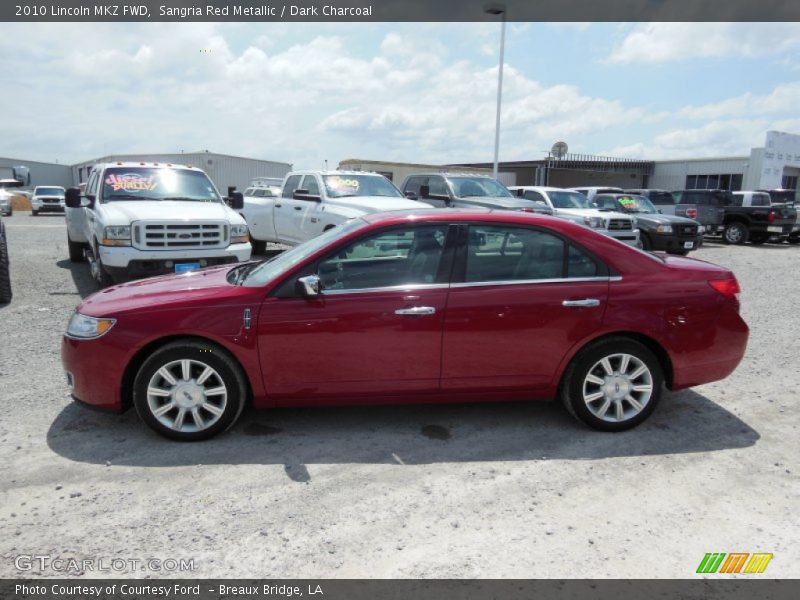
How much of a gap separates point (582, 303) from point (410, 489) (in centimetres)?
170

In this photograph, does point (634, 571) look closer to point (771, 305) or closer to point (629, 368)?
point (629, 368)

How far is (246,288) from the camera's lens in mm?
3914

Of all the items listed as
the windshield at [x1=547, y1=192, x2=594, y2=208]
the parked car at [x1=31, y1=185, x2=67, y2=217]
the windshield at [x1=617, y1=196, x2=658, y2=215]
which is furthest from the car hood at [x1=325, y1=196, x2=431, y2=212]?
the parked car at [x1=31, y1=185, x2=67, y2=217]

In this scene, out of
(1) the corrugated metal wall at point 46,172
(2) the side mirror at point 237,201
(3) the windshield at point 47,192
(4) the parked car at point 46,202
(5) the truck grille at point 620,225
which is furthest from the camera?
(1) the corrugated metal wall at point 46,172

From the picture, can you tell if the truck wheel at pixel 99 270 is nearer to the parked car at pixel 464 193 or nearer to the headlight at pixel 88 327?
the headlight at pixel 88 327

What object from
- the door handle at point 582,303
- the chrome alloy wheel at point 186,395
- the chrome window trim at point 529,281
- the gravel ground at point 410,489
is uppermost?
the chrome window trim at point 529,281

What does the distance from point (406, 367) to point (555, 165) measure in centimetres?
3497

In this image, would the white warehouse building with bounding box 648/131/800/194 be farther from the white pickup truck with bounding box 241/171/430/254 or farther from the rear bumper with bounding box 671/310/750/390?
the rear bumper with bounding box 671/310/750/390

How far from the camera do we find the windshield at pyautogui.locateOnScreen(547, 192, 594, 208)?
49.8 feet

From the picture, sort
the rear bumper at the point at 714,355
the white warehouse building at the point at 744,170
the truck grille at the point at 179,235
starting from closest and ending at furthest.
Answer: the rear bumper at the point at 714,355 < the truck grille at the point at 179,235 < the white warehouse building at the point at 744,170

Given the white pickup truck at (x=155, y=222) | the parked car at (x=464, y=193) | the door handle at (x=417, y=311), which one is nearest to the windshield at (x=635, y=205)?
the parked car at (x=464, y=193)

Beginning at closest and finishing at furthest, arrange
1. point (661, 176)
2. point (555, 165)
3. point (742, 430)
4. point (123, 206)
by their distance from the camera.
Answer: point (742, 430) → point (123, 206) → point (555, 165) → point (661, 176)

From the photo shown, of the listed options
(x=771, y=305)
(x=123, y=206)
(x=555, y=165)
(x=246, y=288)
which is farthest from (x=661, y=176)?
(x=246, y=288)

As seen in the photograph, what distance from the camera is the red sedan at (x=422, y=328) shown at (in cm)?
381
